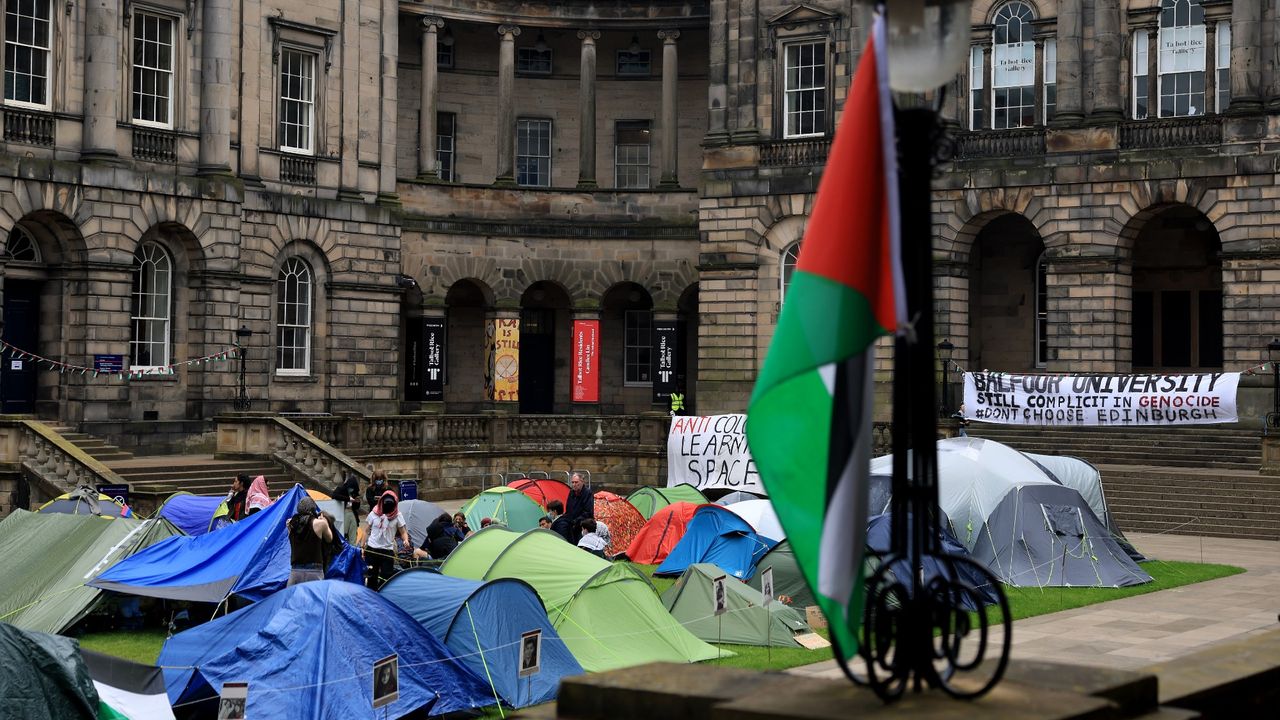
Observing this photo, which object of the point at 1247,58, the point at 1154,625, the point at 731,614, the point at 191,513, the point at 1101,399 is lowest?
the point at 1154,625

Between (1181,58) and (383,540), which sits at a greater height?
(1181,58)

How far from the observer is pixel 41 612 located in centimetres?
1862

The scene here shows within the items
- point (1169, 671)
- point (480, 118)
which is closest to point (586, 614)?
point (1169, 671)

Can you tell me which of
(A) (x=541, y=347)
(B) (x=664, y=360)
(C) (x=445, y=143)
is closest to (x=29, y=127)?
(C) (x=445, y=143)

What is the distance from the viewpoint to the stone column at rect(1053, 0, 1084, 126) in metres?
39.1

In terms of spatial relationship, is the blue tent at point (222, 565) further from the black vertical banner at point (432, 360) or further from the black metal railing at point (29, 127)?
the black vertical banner at point (432, 360)

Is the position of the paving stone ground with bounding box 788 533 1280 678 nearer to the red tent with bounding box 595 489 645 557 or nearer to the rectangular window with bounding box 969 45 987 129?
the red tent with bounding box 595 489 645 557

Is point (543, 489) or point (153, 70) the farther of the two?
point (153, 70)

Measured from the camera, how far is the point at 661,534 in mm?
26438

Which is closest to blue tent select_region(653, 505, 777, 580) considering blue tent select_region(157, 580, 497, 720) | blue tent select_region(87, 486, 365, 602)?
blue tent select_region(87, 486, 365, 602)

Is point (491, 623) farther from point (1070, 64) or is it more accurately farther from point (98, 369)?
point (1070, 64)

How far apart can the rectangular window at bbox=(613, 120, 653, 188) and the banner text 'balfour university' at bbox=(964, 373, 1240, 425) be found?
18.8m

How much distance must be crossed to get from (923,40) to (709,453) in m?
28.0

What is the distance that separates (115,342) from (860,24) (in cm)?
2046
